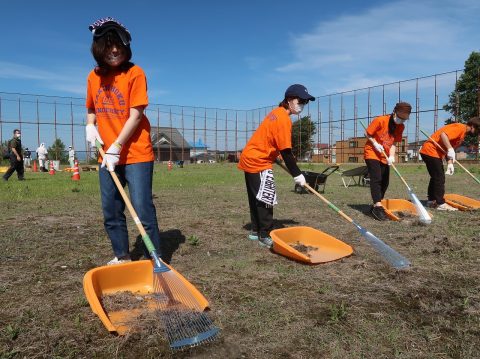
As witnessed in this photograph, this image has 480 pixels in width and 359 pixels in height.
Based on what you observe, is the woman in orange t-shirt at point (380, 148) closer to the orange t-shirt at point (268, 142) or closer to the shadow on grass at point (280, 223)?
the shadow on grass at point (280, 223)

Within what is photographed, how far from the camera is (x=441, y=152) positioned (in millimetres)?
7461

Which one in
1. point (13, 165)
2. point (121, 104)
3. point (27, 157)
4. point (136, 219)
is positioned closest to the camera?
point (136, 219)

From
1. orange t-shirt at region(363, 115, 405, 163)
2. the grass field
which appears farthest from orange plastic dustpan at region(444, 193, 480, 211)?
orange t-shirt at region(363, 115, 405, 163)

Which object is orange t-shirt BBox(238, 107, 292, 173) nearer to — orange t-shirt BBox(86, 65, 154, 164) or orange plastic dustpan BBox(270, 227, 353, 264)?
orange plastic dustpan BBox(270, 227, 353, 264)

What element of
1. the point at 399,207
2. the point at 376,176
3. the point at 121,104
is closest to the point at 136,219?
the point at 121,104

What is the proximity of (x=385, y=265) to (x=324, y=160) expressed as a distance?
36.0 metres

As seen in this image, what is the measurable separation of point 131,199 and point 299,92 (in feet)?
7.70

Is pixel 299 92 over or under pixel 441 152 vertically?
over

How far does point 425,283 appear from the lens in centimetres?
345

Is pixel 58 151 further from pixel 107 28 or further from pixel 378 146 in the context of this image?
pixel 107 28

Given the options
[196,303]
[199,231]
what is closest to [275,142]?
[199,231]

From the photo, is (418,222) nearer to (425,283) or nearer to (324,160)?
(425,283)

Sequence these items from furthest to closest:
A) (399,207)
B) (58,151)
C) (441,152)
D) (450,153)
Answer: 1. (58,151)
2. (441,152)
3. (450,153)
4. (399,207)

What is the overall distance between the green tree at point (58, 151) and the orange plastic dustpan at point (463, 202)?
31654mm
